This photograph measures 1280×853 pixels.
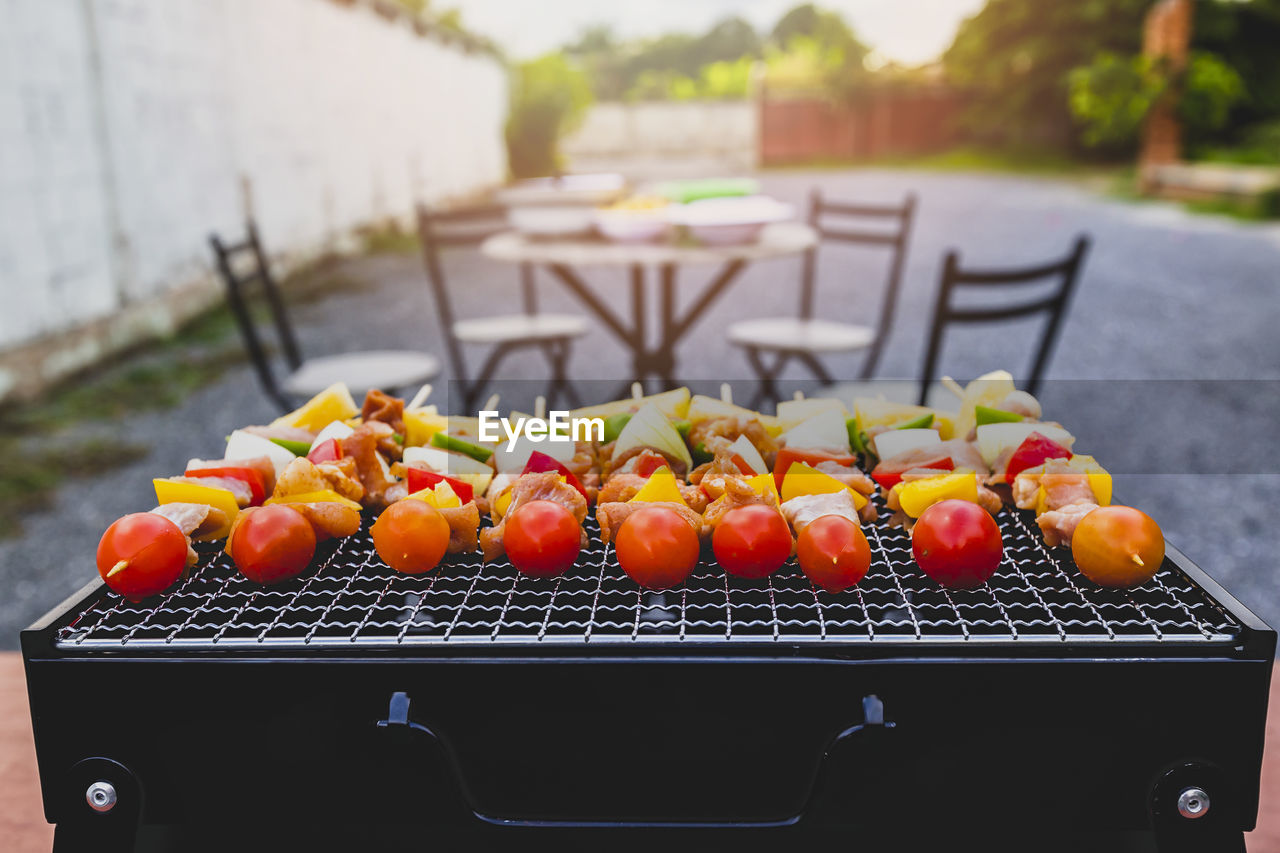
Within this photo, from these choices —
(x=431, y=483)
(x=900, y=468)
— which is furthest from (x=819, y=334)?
(x=431, y=483)

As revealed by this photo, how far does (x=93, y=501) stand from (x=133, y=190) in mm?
4748

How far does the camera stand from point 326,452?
1586mm

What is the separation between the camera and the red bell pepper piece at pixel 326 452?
5.18ft

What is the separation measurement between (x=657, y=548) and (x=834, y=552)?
22cm

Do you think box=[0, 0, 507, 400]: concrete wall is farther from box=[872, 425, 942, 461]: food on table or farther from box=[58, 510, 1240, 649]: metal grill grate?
box=[872, 425, 942, 461]: food on table

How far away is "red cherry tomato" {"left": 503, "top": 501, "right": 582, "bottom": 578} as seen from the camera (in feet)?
4.16

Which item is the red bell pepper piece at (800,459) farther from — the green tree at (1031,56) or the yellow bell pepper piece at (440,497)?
the green tree at (1031,56)

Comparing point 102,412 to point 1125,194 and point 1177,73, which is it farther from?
point 1177,73

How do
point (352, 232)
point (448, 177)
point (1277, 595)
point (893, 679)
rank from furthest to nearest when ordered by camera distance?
point (448, 177) → point (352, 232) → point (1277, 595) → point (893, 679)

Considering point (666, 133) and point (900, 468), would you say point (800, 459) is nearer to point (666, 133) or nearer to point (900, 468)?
point (900, 468)

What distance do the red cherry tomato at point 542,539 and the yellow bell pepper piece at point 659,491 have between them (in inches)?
5.2

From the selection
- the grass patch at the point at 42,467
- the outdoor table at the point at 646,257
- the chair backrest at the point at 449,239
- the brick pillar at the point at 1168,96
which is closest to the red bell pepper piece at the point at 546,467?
the outdoor table at the point at 646,257

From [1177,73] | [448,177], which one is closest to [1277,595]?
[448,177]

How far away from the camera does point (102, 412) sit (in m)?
7.08
